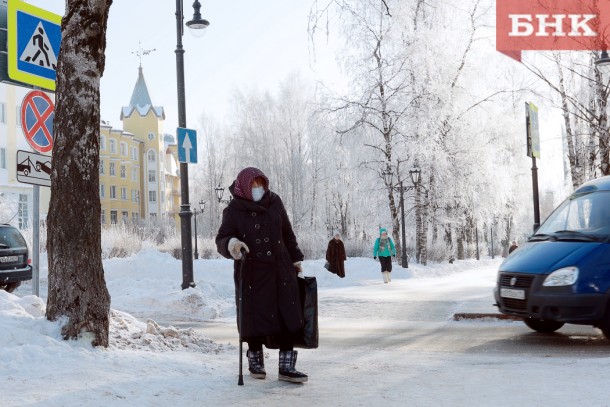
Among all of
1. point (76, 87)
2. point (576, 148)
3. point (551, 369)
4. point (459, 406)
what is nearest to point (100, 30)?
point (76, 87)

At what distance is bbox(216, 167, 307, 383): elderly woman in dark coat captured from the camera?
5.64 meters

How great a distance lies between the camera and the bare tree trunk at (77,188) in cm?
593

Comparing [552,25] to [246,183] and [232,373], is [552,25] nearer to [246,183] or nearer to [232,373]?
[246,183]

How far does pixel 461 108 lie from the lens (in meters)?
31.2

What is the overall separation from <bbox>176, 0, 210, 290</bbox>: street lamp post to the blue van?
251 inches

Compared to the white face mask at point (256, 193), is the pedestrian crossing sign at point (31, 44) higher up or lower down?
higher up

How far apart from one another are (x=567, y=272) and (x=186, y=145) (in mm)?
8066

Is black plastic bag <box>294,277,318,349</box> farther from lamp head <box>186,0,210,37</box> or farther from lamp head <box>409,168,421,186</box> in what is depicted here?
lamp head <box>409,168,421,186</box>

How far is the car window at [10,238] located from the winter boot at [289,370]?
9.94 metres

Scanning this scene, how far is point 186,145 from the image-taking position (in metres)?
13.7

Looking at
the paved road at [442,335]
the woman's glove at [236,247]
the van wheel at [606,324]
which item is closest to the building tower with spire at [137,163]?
the paved road at [442,335]

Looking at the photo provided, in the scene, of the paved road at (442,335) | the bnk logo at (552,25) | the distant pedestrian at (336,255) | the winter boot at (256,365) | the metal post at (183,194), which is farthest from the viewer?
the distant pedestrian at (336,255)

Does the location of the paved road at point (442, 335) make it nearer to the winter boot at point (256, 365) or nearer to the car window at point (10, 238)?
the winter boot at point (256, 365)

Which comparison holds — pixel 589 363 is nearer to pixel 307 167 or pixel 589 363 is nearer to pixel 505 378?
pixel 505 378
